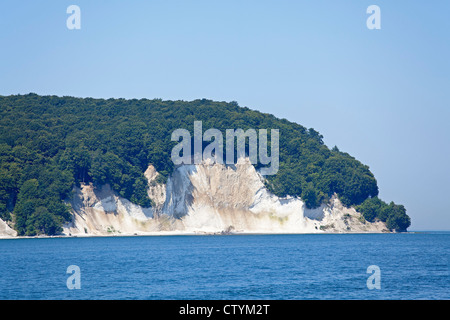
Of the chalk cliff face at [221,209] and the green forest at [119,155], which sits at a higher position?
the green forest at [119,155]

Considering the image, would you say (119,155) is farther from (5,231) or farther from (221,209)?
(5,231)

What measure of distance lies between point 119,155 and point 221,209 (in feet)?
83.6

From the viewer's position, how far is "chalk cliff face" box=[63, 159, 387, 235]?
127 metres

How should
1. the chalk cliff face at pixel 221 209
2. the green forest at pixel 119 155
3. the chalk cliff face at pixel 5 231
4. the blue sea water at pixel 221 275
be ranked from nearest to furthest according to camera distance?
the blue sea water at pixel 221 275, the chalk cliff face at pixel 5 231, the green forest at pixel 119 155, the chalk cliff face at pixel 221 209

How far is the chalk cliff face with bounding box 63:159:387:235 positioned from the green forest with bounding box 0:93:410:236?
2.16 meters

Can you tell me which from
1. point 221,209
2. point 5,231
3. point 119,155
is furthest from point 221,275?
point 221,209

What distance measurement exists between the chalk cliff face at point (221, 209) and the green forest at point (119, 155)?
2.16 metres

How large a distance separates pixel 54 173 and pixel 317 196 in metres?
56.7

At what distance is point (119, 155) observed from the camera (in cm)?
12688

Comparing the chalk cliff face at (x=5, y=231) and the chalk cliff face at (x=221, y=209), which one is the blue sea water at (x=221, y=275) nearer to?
the chalk cliff face at (x=5, y=231)

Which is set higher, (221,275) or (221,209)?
(221,209)

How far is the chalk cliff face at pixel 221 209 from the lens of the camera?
126812 millimetres

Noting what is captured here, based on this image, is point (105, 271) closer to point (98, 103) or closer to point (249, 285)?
point (249, 285)

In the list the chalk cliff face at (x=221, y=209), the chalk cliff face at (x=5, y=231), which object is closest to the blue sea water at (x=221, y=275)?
the chalk cliff face at (x=5, y=231)
